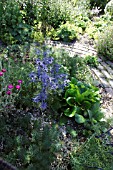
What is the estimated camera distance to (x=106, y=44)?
19.6 ft

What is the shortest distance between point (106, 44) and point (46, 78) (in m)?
2.65

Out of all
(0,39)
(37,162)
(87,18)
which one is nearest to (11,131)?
(37,162)

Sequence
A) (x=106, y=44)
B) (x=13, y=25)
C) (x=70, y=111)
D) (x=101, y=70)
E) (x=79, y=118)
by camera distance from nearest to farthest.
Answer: (x=79, y=118)
(x=70, y=111)
(x=101, y=70)
(x=106, y=44)
(x=13, y=25)

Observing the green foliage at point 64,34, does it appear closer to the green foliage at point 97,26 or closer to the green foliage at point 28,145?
the green foliage at point 97,26

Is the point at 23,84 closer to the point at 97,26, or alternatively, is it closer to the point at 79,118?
the point at 79,118

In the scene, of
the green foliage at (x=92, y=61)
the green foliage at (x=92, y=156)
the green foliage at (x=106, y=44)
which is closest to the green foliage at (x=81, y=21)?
the green foliage at (x=106, y=44)

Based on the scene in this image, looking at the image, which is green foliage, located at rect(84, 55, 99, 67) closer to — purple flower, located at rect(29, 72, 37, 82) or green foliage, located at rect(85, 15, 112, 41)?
green foliage, located at rect(85, 15, 112, 41)

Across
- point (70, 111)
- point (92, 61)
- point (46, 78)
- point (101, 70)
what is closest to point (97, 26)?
point (92, 61)

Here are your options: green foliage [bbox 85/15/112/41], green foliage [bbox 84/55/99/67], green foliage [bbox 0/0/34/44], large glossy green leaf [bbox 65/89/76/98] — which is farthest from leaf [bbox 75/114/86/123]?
green foliage [bbox 85/15/112/41]

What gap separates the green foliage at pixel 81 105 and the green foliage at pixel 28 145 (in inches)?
27.6

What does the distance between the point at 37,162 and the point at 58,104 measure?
1229 mm

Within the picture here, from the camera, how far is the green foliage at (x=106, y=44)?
587 cm

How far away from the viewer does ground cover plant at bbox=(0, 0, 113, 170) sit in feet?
10.4

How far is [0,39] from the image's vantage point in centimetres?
609
